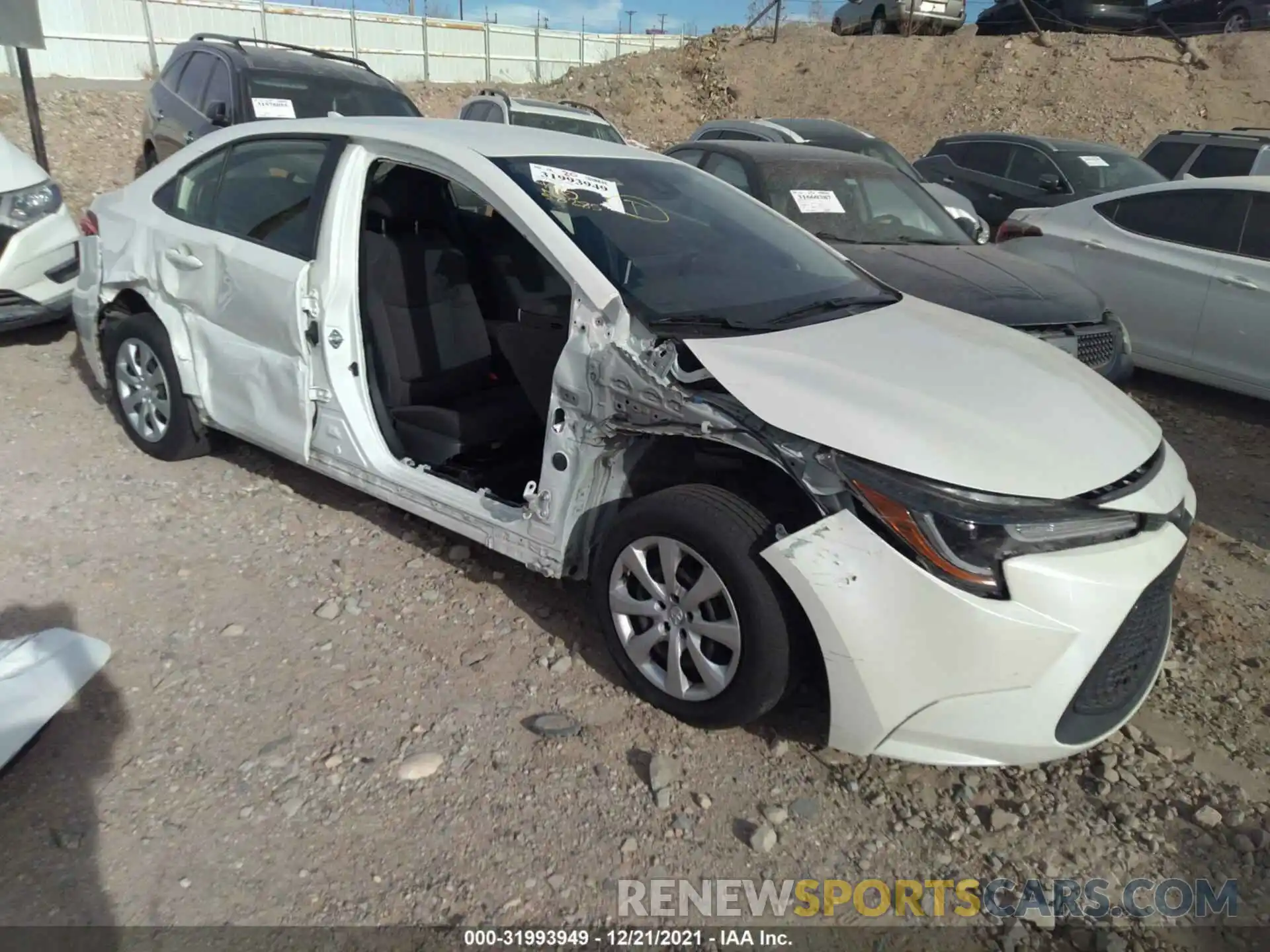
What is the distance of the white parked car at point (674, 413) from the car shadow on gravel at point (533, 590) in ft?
0.59

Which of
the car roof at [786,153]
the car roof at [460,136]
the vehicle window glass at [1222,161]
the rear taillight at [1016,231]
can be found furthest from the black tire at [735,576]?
the vehicle window glass at [1222,161]

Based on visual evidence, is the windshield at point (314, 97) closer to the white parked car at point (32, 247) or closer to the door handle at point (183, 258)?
the white parked car at point (32, 247)

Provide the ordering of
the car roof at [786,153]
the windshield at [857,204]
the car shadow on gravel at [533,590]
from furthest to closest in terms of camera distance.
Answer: the car roof at [786,153]
the windshield at [857,204]
the car shadow on gravel at [533,590]

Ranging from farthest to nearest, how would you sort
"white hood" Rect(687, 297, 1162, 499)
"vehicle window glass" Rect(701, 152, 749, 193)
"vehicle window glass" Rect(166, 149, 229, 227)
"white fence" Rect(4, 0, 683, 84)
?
"white fence" Rect(4, 0, 683, 84), "vehicle window glass" Rect(701, 152, 749, 193), "vehicle window glass" Rect(166, 149, 229, 227), "white hood" Rect(687, 297, 1162, 499)

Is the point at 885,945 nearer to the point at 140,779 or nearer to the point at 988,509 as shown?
the point at 988,509

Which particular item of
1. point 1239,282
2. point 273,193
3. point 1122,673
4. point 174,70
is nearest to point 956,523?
point 1122,673

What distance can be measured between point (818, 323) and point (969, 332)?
598mm

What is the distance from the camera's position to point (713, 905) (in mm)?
2260

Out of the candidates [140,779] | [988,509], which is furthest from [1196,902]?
[140,779]

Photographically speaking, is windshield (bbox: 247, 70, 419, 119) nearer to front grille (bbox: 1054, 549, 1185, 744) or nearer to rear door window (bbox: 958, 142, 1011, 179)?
rear door window (bbox: 958, 142, 1011, 179)

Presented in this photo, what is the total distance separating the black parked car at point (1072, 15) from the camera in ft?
60.9

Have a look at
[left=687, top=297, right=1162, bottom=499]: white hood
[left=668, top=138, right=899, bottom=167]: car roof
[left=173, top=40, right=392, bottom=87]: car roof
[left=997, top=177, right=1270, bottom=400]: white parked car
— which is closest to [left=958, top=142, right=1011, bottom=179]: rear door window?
[left=997, top=177, right=1270, bottom=400]: white parked car

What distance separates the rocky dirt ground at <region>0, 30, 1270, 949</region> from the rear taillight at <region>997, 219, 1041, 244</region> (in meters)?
3.52

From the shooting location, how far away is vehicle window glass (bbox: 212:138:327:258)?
11.7ft
